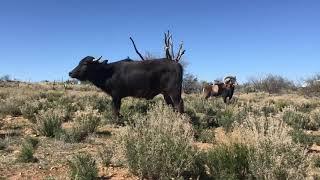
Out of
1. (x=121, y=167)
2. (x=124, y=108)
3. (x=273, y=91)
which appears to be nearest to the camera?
(x=121, y=167)

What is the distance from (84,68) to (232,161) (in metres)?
9.34

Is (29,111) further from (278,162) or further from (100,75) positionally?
(278,162)

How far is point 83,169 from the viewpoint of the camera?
7.34m

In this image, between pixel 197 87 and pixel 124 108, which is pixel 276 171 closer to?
pixel 124 108

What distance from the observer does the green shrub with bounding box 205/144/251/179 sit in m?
7.20

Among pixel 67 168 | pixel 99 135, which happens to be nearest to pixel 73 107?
pixel 99 135

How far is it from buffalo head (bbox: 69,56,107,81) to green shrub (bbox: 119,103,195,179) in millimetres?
8346

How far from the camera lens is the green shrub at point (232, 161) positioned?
720 centimetres

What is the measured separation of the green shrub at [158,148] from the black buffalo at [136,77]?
263 inches

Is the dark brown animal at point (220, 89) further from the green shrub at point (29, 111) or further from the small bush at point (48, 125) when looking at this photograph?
the small bush at point (48, 125)

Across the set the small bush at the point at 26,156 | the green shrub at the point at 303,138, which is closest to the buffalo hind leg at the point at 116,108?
the green shrub at the point at 303,138

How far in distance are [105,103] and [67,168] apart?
402 inches

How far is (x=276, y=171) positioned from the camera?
6.46 m

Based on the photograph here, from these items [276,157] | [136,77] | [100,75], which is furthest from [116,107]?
[276,157]
